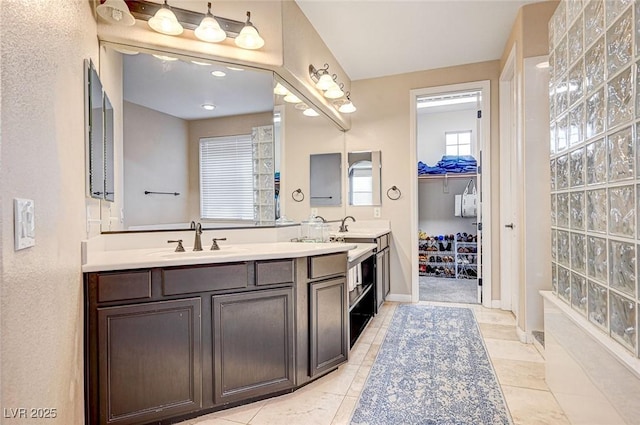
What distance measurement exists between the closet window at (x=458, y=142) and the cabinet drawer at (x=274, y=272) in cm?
503

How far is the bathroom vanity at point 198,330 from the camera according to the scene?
5.30ft

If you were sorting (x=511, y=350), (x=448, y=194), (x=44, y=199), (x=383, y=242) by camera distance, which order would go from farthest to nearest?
(x=448, y=194)
(x=383, y=242)
(x=511, y=350)
(x=44, y=199)

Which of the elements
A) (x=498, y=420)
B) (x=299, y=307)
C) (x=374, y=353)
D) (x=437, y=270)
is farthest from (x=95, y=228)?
(x=437, y=270)

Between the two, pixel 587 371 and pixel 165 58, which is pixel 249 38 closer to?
pixel 165 58

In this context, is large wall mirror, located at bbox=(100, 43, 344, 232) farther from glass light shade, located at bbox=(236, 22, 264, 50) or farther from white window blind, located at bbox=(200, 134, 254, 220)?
glass light shade, located at bbox=(236, 22, 264, 50)

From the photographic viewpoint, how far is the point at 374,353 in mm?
2607

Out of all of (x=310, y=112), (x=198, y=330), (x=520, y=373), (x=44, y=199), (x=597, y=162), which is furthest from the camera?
(x=310, y=112)

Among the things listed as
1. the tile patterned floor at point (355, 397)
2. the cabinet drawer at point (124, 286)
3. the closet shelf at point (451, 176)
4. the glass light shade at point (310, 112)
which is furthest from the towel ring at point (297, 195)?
the closet shelf at point (451, 176)

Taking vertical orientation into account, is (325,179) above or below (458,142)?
below

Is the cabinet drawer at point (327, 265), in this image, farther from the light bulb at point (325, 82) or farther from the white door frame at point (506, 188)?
the white door frame at point (506, 188)

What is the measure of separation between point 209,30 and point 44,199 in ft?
4.87

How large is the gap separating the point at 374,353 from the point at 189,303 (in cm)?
150

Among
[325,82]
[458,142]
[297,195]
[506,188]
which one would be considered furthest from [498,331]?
[458,142]

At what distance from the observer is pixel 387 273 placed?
3.97 metres
